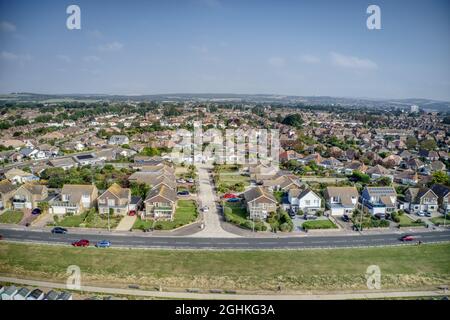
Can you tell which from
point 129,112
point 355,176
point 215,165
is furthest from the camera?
point 129,112

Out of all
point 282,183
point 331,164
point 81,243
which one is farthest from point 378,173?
point 81,243

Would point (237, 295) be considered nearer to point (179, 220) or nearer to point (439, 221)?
point (179, 220)

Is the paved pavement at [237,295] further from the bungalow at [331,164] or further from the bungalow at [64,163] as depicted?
the bungalow at [331,164]

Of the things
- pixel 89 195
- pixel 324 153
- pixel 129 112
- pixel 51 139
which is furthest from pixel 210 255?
pixel 129 112

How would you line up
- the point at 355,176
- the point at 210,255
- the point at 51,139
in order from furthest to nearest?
the point at 51,139
the point at 355,176
the point at 210,255

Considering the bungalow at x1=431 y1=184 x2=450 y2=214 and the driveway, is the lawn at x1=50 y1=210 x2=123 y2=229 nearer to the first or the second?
the driveway

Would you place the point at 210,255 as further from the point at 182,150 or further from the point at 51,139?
the point at 51,139
